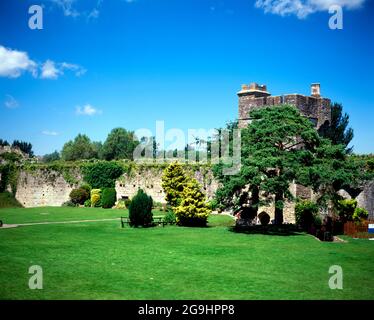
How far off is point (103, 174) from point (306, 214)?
22015 millimetres

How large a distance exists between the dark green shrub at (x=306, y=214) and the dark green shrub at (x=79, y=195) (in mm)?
21864

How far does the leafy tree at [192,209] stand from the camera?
26.6 meters

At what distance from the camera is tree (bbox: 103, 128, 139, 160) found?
90688 mm

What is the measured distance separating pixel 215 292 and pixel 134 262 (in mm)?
4414

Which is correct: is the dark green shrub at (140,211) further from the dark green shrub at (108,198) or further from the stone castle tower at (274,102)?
the dark green shrub at (108,198)

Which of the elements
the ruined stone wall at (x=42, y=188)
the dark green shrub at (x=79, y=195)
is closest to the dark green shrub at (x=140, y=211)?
the dark green shrub at (x=79, y=195)

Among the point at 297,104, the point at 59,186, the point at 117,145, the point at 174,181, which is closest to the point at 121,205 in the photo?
the point at 174,181

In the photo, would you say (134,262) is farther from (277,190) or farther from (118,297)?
(277,190)

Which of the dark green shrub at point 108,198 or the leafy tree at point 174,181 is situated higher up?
the leafy tree at point 174,181

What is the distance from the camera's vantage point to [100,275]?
13.1m

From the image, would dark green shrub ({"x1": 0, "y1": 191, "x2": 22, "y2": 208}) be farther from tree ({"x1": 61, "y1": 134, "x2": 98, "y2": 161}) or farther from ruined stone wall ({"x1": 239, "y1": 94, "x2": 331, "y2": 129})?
tree ({"x1": 61, "y1": 134, "x2": 98, "y2": 161})

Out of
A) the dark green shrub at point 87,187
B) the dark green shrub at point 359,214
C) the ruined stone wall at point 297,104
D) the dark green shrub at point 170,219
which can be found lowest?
the dark green shrub at point 170,219
